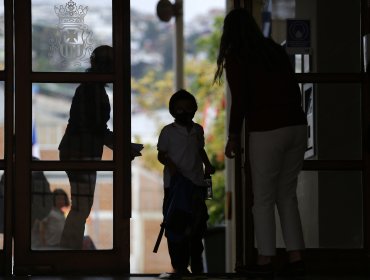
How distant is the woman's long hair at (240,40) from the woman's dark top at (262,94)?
0.12 ft

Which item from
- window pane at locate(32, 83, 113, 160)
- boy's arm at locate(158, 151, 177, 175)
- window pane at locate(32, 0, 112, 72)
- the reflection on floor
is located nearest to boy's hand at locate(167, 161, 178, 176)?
boy's arm at locate(158, 151, 177, 175)

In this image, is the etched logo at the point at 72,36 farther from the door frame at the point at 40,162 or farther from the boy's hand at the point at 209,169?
the boy's hand at the point at 209,169

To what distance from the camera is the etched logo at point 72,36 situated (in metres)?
8.95

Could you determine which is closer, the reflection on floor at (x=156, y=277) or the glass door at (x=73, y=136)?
the reflection on floor at (x=156, y=277)

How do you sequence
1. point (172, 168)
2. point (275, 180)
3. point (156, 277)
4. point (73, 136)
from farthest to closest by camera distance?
1. point (73, 136)
2. point (172, 168)
3. point (156, 277)
4. point (275, 180)

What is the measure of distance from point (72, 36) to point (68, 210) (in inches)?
54.0

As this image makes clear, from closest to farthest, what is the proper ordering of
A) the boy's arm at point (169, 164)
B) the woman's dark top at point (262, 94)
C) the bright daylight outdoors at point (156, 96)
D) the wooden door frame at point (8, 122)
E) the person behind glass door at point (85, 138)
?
the woman's dark top at point (262, 94) < the boy's arm at point (169, 164) < the wooden door frame at point (8, 122) < the person behind glass door at point (85, 138) < the bright daylight outdoors at point (156, 96)

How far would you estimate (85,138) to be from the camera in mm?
8953

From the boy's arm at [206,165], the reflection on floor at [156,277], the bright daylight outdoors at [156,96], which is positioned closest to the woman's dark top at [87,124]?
the boy's arm at [206,165]

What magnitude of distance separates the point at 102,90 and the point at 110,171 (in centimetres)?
64

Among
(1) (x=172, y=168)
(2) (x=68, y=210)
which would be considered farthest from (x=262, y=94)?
(2) (x=68, y=210)

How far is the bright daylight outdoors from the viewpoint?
2938cm

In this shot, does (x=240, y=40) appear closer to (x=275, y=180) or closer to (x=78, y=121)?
(x=275, y=180)

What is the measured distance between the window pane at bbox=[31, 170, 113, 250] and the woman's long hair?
1631 millimetres
